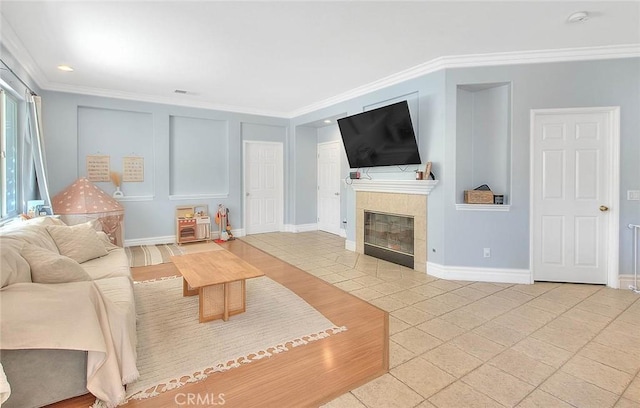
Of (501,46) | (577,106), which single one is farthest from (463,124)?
(577,106)

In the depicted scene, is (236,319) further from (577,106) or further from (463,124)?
(577,106)

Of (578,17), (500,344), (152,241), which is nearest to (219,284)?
(500,344)

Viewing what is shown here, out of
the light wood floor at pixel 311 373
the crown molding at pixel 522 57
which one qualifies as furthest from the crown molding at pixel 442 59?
the light wood floor at pixel 311 373

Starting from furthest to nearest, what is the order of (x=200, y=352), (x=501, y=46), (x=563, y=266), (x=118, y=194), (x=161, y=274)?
(x=118, y=194) → (x=161, y=274) → (x=563, y=266) → (x=501, y=46) → (x=200, y=352)

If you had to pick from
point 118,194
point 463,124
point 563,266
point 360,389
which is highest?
point 463,124

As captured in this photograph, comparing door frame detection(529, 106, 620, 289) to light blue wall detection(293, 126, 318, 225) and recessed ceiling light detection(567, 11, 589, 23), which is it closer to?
recessed ceiling light detection(567, 11, 589, 23)

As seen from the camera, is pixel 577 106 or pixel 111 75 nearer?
pixel 577 106

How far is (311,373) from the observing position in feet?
6.72

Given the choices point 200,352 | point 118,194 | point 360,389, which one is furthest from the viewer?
point 118,194

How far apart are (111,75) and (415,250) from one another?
16.0 ft

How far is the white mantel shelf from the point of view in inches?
162

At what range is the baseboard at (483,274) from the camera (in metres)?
3.79

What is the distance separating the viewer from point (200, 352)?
227 centimetres

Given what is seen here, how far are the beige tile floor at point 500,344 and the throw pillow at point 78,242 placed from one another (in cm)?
250
